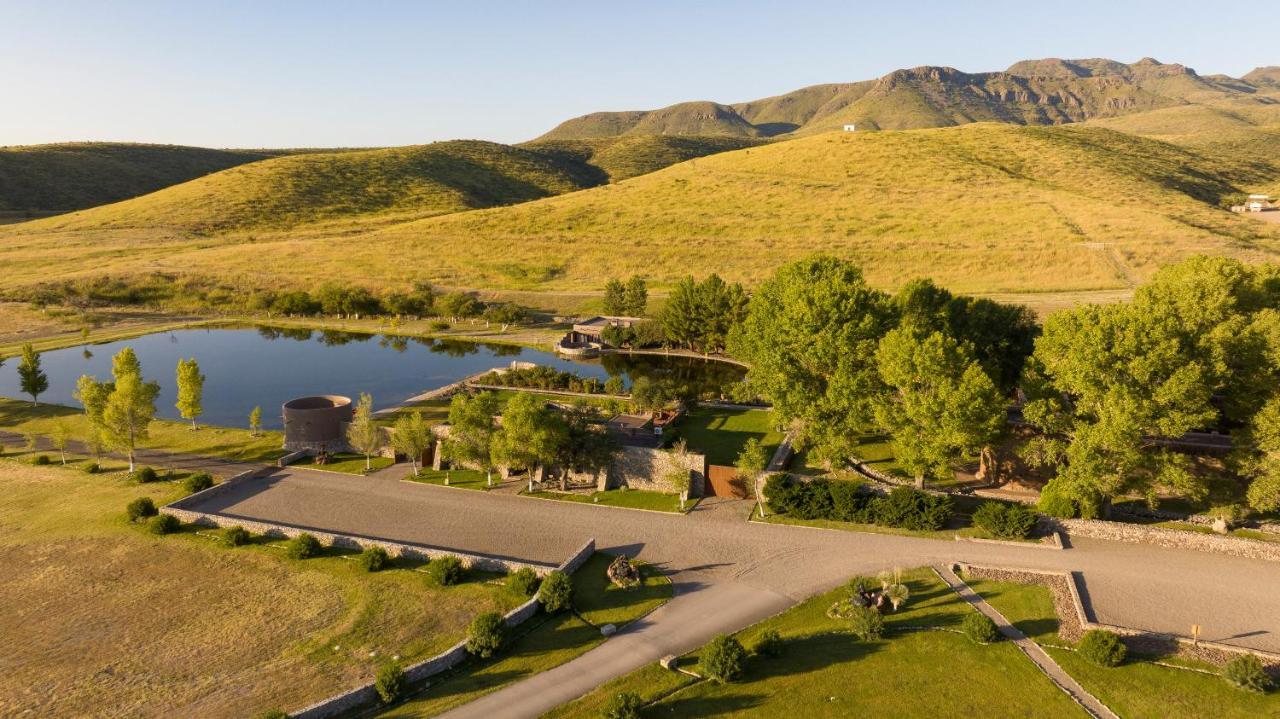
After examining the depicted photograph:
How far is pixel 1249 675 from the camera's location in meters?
25.7

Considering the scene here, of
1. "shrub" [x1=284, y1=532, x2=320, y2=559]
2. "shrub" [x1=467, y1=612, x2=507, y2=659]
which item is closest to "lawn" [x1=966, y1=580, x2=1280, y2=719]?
"shrub" [x1=467, y1=612, x2=507, y2=659]

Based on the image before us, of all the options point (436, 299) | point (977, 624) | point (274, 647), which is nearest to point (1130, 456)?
point (977, 624)

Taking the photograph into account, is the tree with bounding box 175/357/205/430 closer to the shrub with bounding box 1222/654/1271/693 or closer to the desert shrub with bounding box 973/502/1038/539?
the desert shrub with bounding box 973/502/1038/539

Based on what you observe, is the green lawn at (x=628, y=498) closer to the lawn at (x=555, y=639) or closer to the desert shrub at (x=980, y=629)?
the lawn at (x=555, y=639)

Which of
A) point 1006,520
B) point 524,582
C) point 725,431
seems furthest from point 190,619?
point 1006,520

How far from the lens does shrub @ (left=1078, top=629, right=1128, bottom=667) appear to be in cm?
2723

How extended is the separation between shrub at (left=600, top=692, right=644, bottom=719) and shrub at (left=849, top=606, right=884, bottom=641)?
10669 millimetres

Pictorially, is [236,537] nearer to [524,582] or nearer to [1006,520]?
[524,582]

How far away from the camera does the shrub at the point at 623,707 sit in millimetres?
23781

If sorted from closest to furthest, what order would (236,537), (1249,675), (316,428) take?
(1249,675) → (236,537) → (316,428)

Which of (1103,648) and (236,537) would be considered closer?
(1103,648)

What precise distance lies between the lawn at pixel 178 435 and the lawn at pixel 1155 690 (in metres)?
50.9

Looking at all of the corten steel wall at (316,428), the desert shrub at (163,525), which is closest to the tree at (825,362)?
the corten steel wall at (316,428)

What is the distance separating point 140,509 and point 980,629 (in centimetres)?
4565
